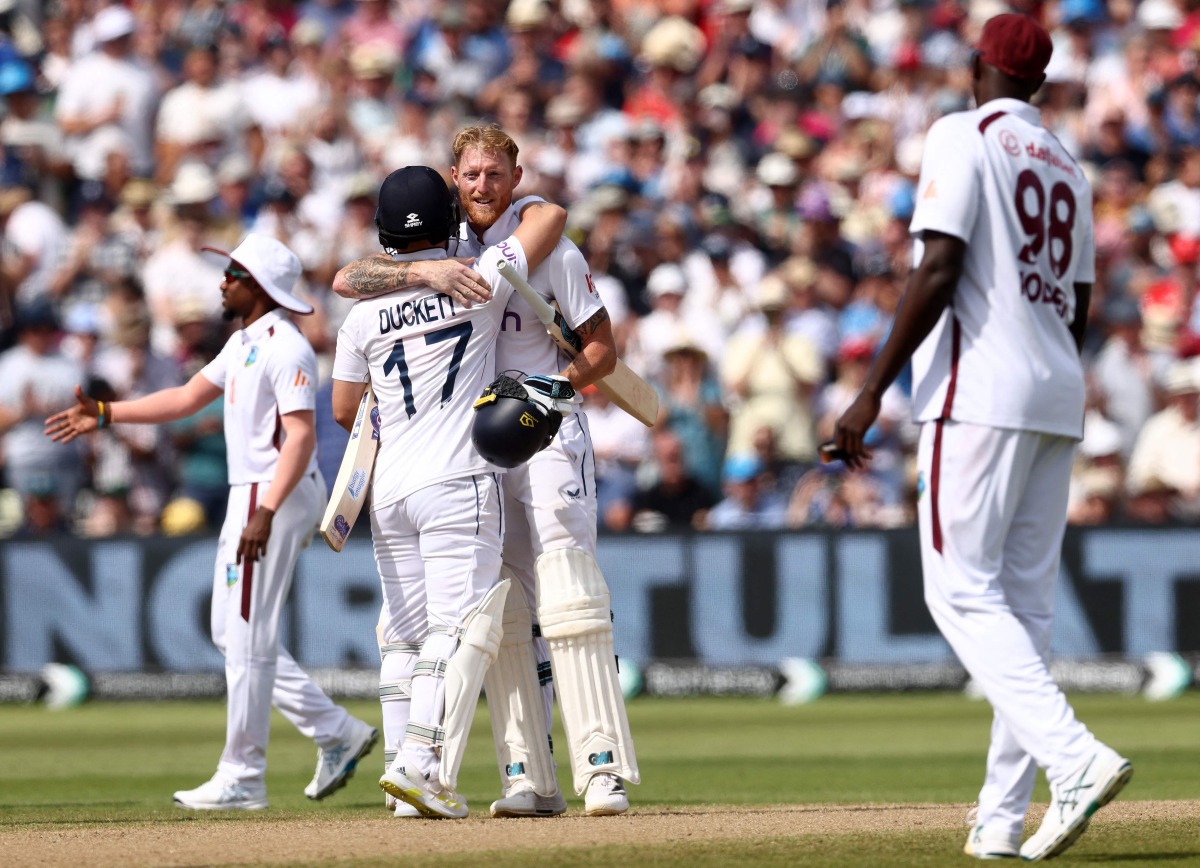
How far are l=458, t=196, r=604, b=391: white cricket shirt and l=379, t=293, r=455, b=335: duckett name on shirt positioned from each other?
1.05 feet

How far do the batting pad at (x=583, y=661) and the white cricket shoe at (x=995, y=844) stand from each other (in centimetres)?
162

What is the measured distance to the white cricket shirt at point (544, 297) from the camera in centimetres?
745

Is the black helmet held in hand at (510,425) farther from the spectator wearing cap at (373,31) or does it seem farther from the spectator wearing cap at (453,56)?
the spectator wearing cap at (373,31)

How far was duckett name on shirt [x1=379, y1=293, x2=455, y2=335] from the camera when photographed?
7.27 meters

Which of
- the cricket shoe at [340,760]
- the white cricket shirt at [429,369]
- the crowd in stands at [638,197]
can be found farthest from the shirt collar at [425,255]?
the crowd in stands at [638,197]

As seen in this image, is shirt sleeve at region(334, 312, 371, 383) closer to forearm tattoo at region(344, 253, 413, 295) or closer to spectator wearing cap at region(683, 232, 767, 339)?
forearm tattoo at region(344, 253, 413, 295)

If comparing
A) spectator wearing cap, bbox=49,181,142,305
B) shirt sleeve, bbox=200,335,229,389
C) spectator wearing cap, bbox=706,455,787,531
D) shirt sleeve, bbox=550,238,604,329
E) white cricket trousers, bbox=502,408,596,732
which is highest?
spectator wearing cap, bbox=49,181,142,305

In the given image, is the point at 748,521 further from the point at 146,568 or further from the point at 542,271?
the point at 542,271

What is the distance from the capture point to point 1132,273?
16.7 m

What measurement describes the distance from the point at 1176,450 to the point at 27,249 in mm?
10256

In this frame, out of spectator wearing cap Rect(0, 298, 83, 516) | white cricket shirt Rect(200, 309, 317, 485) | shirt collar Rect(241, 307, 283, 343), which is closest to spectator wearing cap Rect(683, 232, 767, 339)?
spectator wearing cap Rect(0, 298, 83, 516)

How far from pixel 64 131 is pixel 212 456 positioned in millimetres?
5238

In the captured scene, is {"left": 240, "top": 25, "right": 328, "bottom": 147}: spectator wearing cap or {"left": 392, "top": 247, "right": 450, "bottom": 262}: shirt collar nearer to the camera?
{"left": 392, "top": 247, "right": 450, "bottom": 262}: shirt collar

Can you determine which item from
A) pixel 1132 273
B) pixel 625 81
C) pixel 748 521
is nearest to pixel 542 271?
pixel 748 521
